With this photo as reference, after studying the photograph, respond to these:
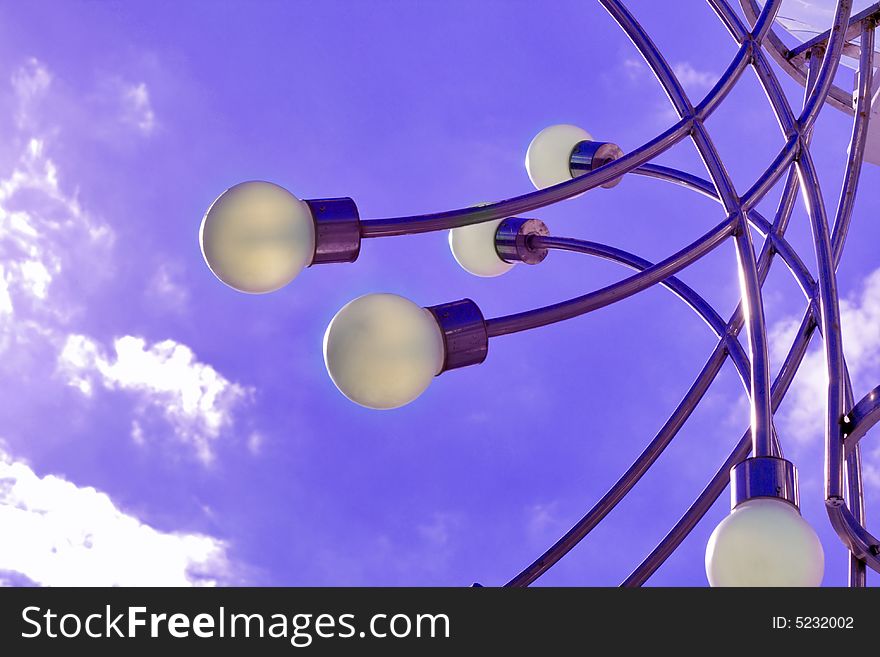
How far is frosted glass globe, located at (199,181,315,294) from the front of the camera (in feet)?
8.50

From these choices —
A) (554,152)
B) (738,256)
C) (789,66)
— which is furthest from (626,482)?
(789,66)

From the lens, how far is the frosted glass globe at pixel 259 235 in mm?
2592

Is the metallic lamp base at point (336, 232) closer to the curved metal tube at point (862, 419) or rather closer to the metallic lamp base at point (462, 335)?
the metallic lamp base at point (462, 335)

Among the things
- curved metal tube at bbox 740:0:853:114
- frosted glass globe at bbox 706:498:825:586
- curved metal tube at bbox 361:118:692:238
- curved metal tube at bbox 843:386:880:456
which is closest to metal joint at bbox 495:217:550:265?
curved metal tube at bbox 361:118:692:238

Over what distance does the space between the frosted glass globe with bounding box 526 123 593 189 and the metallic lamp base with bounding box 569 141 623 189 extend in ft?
0.07

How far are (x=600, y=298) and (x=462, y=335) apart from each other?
1.31 ft

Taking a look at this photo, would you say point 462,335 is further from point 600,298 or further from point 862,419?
point 862,419

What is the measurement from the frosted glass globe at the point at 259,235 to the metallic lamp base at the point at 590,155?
7.16ft

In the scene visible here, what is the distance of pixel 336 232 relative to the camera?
8.65 ft

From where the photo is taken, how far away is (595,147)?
459 cm

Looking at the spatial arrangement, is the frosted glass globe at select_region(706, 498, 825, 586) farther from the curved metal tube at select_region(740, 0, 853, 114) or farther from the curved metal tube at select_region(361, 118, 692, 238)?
the curved metal tube at select_region(740, 0, 853, 114)

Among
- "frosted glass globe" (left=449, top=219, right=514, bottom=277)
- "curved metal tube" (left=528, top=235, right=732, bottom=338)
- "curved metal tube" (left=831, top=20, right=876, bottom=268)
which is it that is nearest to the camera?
"curved metal tube" (left=831, top=20, right=876, bottom=268)
